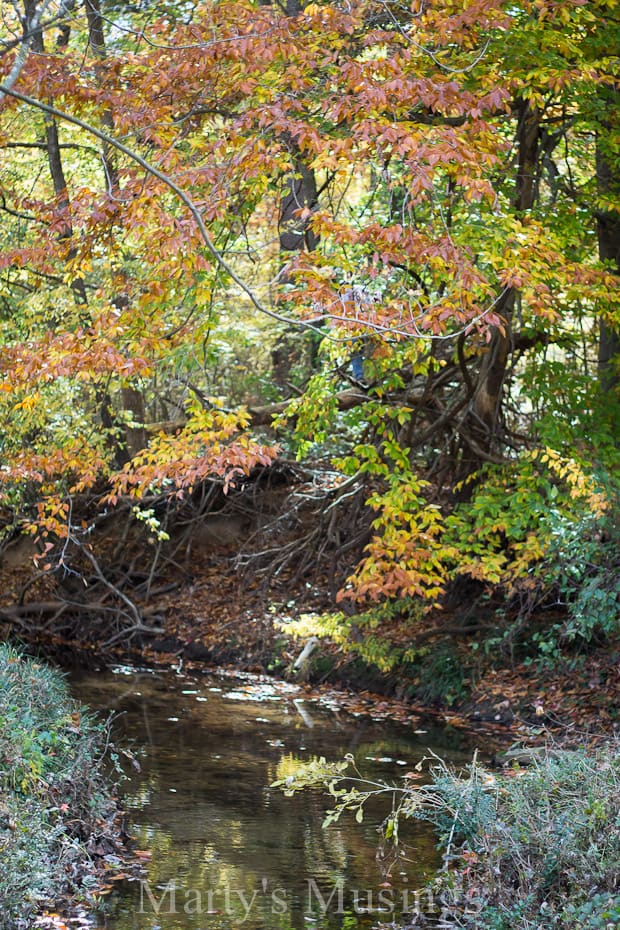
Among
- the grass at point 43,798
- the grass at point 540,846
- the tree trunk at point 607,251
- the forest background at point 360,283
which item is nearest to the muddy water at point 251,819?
the grass at point 43,798

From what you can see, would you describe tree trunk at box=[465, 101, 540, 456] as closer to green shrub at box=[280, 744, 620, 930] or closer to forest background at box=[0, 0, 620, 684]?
forest background at box=[0, 0, 620, 684]

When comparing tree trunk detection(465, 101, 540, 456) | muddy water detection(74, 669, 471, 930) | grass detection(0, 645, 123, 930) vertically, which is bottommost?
muddy water detection(74, 669, 471, 930)

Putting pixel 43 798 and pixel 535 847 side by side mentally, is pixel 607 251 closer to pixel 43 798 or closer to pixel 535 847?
pixel 535 847

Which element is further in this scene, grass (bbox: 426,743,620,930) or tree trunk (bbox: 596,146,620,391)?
tree trunk (bbox: 596,146,620,391)

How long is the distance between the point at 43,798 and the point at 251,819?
1.83 m

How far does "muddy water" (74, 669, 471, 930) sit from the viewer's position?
663 centimetres

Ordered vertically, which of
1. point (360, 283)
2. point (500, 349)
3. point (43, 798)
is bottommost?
point (43, 798)

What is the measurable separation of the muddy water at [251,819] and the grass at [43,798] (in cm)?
36

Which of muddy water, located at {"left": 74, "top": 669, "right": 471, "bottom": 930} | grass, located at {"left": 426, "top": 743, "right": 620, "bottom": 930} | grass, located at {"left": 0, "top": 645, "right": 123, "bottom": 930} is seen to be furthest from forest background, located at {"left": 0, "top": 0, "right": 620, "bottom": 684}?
grass, located at {"left": 426, "top": 743, "right": 620, "bottom": 930}

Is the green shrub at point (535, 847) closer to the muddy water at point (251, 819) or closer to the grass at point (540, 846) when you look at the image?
the grass at point (540, 846)

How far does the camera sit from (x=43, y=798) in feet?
24.3

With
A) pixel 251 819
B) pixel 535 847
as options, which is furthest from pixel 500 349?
pixel 535 847

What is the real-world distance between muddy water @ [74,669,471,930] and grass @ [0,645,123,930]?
1.17 ft

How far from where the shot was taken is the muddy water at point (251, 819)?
6.63 meters
